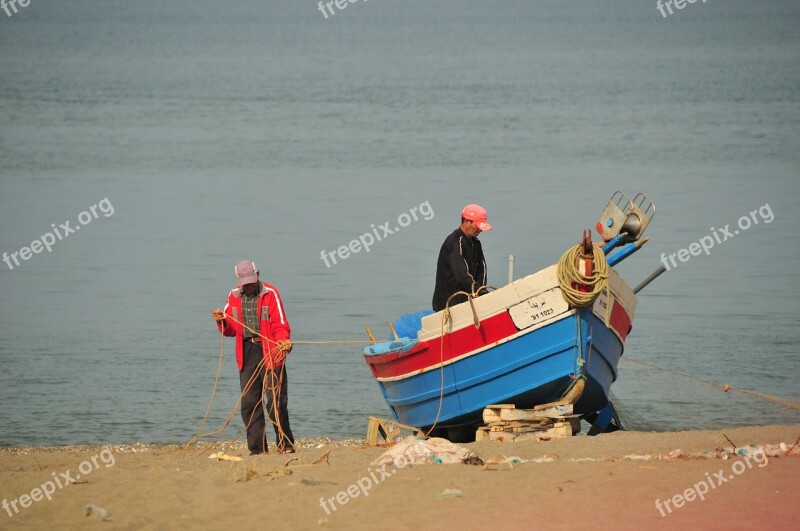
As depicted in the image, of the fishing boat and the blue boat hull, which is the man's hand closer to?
the fishing boat

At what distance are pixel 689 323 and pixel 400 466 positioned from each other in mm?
10771

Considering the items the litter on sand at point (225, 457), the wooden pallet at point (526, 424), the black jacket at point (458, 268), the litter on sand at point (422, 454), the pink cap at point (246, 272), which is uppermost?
the pink cap at point (246, 272)

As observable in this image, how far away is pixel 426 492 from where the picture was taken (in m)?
8.70

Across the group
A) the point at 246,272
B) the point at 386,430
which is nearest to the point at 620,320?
the point at 386,430

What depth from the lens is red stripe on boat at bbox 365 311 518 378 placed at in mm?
11188

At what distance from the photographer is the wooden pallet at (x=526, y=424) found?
11094 millimetres

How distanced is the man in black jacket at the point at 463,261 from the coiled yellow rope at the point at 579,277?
845 mm

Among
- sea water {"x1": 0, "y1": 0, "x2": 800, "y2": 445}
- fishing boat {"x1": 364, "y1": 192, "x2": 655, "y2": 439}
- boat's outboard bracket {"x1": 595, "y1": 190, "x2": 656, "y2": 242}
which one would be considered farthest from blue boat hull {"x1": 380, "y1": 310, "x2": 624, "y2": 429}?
sea water {"x1": 0, "y1": 0, "x2": 800, "y2": 445}

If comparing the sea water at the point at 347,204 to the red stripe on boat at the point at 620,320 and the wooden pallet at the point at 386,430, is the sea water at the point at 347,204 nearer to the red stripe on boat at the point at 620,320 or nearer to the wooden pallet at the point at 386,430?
the wooden pallet at the point at 386,430

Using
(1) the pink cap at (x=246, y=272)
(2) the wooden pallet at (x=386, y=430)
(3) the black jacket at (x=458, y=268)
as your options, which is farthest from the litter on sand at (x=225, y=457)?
(3) the black jacket at (x=458, y=268)

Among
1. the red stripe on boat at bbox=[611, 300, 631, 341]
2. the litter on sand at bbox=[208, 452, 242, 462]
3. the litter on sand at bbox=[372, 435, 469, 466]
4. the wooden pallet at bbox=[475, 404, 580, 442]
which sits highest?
the red stripe on boat at bbox=[611, 300, 631, 341]

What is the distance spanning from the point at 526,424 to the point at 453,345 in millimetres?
912

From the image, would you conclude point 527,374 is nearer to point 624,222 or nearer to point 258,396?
point 624,222

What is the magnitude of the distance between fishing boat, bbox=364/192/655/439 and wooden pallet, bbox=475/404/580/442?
16cm
